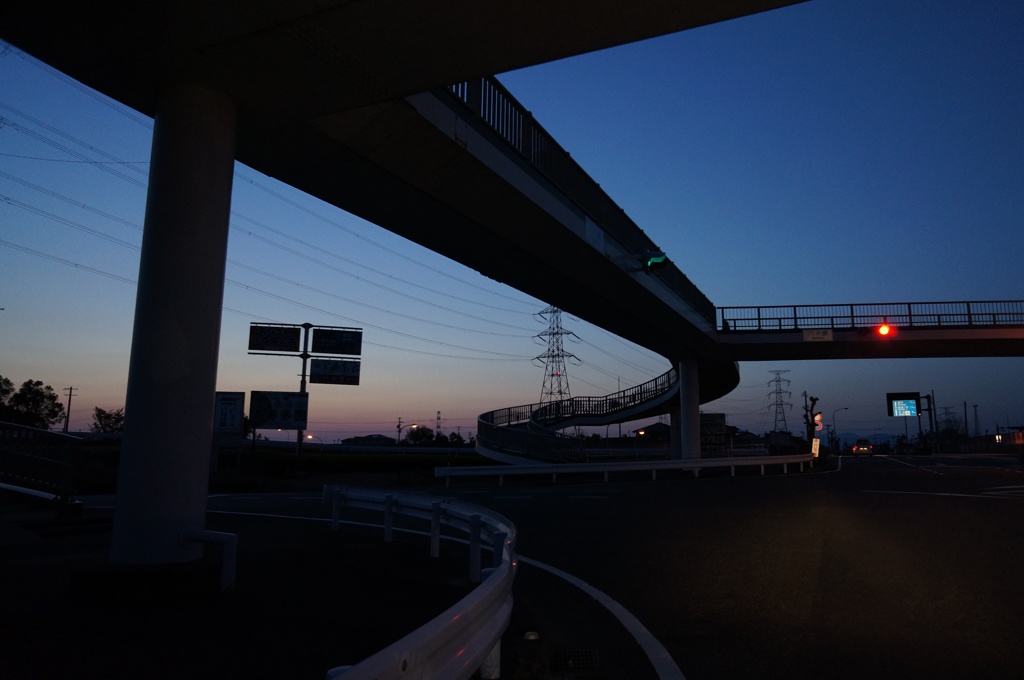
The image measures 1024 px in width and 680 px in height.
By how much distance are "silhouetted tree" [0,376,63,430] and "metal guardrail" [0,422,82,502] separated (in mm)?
27365

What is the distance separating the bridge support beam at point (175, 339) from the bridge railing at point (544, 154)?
14.6ft

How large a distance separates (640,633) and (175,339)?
554cm

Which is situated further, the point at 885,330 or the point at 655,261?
the point at 885,330

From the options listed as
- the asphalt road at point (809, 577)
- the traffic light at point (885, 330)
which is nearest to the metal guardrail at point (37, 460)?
the asphalt road at point (809, 577)

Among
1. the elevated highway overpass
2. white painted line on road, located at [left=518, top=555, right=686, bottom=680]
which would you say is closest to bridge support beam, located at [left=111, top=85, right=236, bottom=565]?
the elevated highway overpass

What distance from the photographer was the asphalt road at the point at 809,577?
5.52 meters

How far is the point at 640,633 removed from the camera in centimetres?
626

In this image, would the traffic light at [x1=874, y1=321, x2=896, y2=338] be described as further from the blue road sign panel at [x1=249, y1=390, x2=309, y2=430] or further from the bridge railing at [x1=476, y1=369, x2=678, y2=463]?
the blue road sign panel at [x1=249, y1=390, x2=309, y2=430]

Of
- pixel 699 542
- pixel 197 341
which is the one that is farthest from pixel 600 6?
pixel 699 542

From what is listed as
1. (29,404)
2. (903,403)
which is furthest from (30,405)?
(903,403)

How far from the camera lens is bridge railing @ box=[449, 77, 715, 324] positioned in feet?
43.1

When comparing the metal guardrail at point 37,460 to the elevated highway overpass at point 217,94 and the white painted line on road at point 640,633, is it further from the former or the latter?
the white painted line on road at point 640,633

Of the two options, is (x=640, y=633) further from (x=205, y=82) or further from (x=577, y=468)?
(x=577, y=468)

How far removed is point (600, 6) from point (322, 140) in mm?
5055
